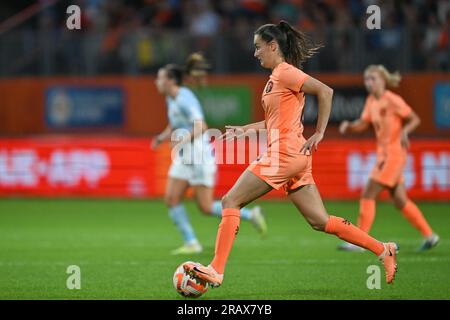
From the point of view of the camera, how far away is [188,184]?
1207cm

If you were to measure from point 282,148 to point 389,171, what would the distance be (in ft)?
13.4

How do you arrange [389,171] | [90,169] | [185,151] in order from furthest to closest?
1. [90,169]
2. [185,151]
3. [389,171]

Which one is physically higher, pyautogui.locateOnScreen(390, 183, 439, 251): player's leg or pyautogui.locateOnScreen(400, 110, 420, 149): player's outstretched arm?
pyautogui.locateOnScreen(400, 110, 420, 149): player's outstretched arm

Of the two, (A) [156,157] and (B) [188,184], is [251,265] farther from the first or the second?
(A) [156,157]

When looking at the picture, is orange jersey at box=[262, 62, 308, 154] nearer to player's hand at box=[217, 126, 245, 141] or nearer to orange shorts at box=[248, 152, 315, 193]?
orange shorts at box=[248, 152, 315, 193]

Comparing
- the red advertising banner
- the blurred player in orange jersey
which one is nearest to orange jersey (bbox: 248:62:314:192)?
the blurred player in orange jersey

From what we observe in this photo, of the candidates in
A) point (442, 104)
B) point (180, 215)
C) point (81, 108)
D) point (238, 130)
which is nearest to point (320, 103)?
point (238, 130)

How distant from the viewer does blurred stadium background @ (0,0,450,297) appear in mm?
18656

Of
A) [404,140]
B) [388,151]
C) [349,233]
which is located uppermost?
[404,140]

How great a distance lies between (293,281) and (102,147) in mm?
10332

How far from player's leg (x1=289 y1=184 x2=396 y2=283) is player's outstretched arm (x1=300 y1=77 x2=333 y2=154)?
42cm

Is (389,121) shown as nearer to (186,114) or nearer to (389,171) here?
(389,171)

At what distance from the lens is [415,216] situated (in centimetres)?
1191

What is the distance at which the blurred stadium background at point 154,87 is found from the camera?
1866cm
